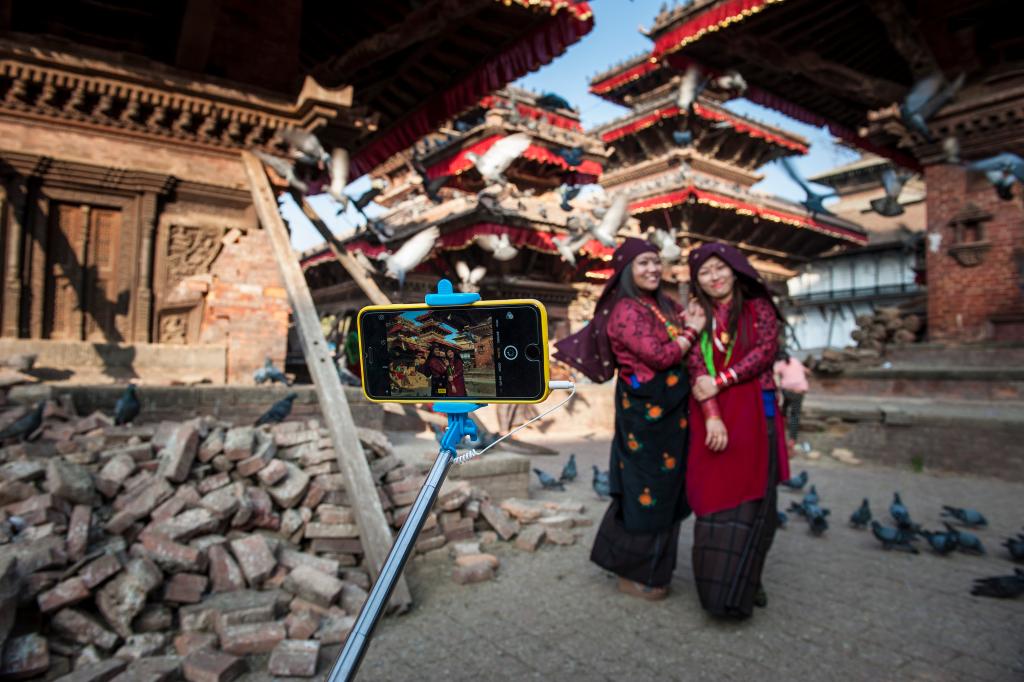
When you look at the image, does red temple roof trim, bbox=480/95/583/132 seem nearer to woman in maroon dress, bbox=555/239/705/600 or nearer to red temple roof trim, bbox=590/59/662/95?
red temple roof trim, bbox=590/59/662/95

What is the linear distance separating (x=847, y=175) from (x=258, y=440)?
123ft

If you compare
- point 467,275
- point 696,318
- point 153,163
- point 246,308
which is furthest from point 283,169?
point 467,275

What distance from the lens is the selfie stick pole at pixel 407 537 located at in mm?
1101

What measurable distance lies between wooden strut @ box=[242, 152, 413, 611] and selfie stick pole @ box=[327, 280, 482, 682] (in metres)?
1.18

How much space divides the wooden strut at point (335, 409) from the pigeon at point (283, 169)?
242 millimetres

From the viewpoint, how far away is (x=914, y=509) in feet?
20.1

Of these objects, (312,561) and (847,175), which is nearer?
(312,561)

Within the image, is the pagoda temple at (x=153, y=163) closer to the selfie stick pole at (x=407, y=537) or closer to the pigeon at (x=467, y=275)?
the selfie stick pole at (x=407, y=537)

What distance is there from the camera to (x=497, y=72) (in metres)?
8.55

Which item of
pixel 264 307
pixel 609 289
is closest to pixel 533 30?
pixel 264 307

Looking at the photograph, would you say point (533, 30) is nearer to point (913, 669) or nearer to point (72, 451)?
point (72, 451)

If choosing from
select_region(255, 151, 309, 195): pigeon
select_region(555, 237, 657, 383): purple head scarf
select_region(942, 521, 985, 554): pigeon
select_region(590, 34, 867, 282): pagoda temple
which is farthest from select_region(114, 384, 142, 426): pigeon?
select_region(590, 34, 867, 282): pagoda temple

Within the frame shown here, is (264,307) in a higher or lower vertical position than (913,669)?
higher

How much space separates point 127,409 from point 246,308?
2.17m
